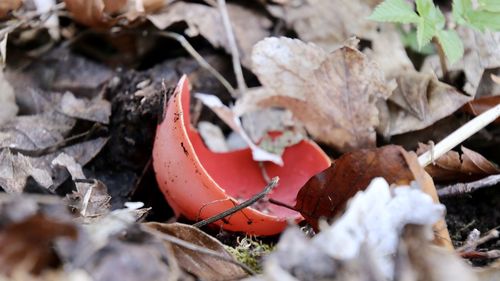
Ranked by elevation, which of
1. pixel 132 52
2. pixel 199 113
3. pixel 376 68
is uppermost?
pixel 376 68

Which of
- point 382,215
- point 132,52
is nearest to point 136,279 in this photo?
point 382,215

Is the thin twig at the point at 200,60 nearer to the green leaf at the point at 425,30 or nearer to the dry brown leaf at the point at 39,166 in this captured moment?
the dry brown leaf at the point at 39,166

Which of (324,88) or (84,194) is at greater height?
(324,88)

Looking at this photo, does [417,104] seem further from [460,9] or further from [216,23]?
[216,23]

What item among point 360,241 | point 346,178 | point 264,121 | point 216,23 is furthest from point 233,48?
point 360,241

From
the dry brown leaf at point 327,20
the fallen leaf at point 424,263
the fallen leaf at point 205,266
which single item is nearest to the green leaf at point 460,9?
the dry brown leaf at point 327,20

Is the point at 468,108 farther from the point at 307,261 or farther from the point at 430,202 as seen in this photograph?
the point at 307,261

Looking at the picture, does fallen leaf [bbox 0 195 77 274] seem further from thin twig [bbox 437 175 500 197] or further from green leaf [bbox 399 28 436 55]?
green leaf [bbox 399 28 436 55]
